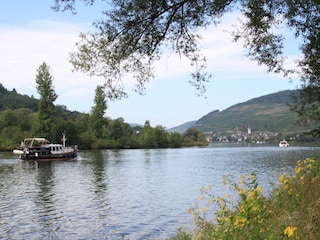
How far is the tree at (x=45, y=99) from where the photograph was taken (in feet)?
256

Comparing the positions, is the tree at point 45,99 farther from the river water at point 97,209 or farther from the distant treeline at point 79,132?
the river water at point 97,209

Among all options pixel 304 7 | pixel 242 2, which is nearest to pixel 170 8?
pixel 242 2

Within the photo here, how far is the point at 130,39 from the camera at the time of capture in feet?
25.7

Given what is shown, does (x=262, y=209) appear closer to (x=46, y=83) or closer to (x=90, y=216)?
(x=90, y=216)

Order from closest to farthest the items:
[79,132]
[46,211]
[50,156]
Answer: [46,211] → [50,156] → [79,132]

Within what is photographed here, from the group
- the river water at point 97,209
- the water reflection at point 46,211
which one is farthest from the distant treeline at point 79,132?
the water reflection at point 46,211

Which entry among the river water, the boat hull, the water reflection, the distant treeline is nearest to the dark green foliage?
the distant treeline

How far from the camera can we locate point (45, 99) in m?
80.2

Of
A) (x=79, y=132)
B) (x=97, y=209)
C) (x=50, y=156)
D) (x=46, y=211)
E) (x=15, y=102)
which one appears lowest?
(x=97, y=209)

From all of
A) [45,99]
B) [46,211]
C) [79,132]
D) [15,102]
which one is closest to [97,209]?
[46,211]

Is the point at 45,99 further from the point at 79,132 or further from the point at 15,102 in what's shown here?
the point at 15,102

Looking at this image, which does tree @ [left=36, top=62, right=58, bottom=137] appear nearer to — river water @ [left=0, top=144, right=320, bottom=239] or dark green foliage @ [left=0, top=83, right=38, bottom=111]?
river water @ [left=0, top=144, right=320, bottom=239]

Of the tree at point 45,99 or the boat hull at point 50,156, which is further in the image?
the tree at point 45,99

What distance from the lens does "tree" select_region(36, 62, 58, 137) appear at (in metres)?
78.0
